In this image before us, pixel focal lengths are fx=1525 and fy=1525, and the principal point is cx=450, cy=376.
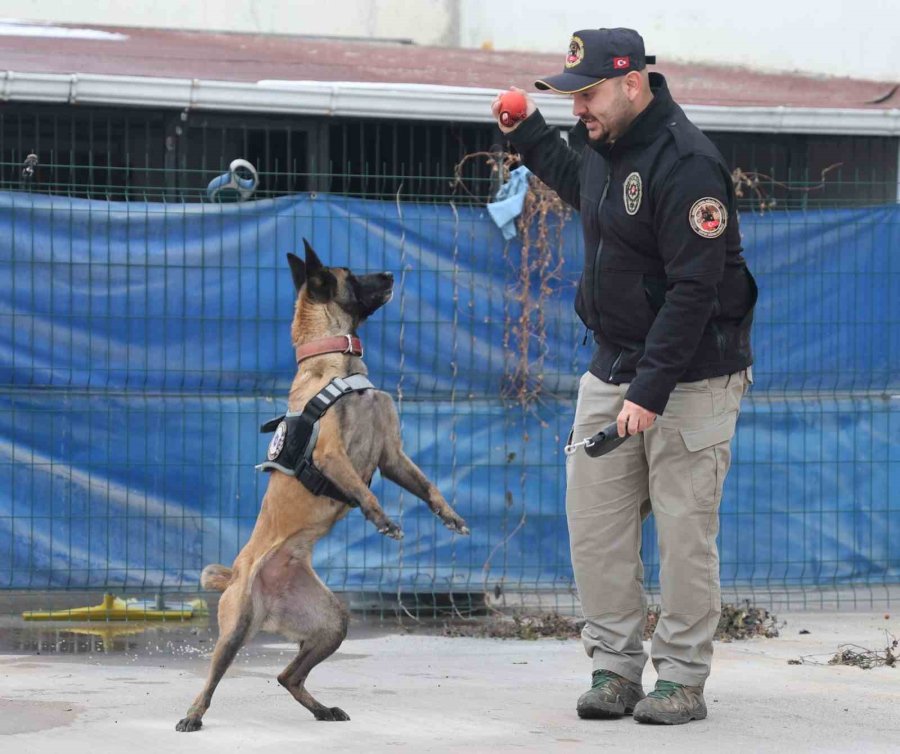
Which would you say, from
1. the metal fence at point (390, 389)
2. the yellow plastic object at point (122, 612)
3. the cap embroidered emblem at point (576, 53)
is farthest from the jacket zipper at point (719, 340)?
the yellow plastic object at point (122, 612)

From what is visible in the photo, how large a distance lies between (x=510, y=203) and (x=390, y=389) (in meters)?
1.12

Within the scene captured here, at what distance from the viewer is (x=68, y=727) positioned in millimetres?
5039

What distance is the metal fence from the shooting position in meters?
7.51

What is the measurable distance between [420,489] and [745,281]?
1357 mm

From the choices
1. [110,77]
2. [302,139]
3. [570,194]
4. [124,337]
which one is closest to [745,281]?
[570,194]

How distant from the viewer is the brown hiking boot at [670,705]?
199 inches

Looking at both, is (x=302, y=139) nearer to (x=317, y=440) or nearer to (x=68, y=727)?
(x=317, y=440)

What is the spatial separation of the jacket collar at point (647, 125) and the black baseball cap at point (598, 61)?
135 mm

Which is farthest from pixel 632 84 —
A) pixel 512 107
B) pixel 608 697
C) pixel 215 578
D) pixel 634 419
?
pixel 215 578

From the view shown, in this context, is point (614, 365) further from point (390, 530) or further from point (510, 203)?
point (510, 203)

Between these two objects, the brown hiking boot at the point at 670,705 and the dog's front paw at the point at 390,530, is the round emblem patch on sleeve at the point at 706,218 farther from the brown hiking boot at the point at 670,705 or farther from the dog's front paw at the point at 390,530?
the brown hiking boot at the point at 670,705

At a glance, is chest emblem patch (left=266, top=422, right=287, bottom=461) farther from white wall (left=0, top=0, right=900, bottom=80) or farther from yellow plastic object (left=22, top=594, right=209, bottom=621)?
white wall (left=0, top=0, right=900, bottom=80)

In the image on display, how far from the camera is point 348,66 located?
9.58 metres

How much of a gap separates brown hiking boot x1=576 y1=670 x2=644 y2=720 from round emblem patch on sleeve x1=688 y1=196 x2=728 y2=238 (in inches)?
60.8
